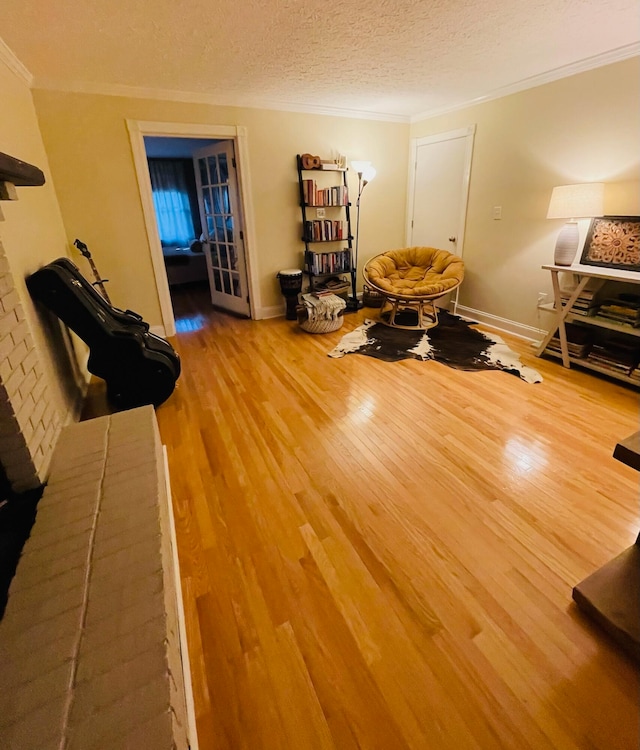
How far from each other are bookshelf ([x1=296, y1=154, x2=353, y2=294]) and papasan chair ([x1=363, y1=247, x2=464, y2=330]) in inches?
20.0

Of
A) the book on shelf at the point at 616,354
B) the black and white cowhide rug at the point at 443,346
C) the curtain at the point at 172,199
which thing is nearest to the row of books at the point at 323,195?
the black and white cowhide rug at the point at 443,346

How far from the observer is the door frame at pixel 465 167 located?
4016mm

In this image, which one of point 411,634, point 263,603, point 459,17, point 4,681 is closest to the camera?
point 4,681

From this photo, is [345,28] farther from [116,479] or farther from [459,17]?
[116,479]

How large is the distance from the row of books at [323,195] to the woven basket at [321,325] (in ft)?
4.62

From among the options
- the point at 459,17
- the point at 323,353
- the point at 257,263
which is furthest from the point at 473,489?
the point at 257,263

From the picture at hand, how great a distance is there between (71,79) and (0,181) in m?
2.30

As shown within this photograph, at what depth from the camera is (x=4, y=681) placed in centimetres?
80

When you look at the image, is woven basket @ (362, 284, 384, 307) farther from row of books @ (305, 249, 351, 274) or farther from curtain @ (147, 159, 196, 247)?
curtain @ (147, 159, 196, 247)

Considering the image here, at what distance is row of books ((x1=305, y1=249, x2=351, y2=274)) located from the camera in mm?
4492

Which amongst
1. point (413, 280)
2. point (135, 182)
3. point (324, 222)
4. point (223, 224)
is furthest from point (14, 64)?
point (413, 280)

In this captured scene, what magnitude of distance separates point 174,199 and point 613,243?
24.5 feet

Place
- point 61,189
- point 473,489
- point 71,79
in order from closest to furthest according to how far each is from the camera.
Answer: point 473,489 → point 71,79 → point 61,189

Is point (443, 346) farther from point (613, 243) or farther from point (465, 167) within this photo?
point (465, 167)
